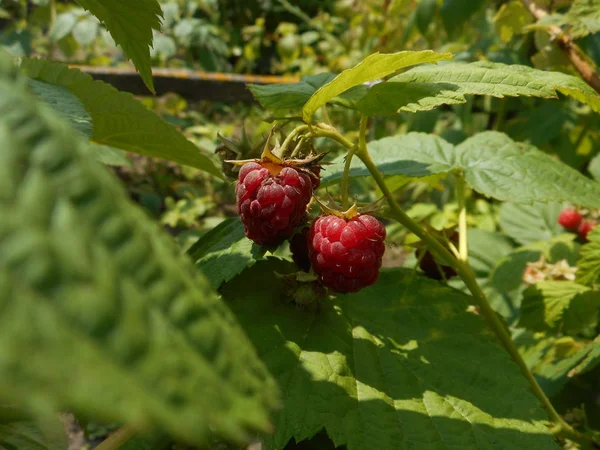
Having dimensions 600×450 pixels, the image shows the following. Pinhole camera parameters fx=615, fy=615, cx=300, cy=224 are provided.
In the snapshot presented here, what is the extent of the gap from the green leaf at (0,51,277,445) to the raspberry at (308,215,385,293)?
0.42 meters

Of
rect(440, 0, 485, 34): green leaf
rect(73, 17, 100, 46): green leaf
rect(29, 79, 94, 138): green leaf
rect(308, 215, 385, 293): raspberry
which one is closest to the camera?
rect(29, 79, 94, 138): green leaf

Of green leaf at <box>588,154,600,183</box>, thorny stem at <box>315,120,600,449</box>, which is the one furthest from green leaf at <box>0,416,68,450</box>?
green leaf at <box>588,154,600,183</box>

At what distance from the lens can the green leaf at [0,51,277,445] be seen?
0.53 feet

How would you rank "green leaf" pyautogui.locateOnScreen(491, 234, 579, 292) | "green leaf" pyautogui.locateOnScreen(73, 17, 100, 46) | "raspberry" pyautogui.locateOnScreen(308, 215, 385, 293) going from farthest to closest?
"green leaf" pyautogui.locateOnScreen(73, 17, 100, 46), "green leaf" pyautogui.locateOnScreen(491, 234, 579, 292), "raspberry" pyautogui.locateOnScreen(308, 215, 385, 293)

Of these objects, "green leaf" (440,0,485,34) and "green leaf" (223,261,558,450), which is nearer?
"green leaf" (223,261,558,450)

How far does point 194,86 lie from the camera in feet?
8.77

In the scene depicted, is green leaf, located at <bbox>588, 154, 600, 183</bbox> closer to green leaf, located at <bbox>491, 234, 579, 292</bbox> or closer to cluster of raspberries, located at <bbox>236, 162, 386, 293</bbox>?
green leaf, located at <bbox>491, 234, 579, 292</bbox>

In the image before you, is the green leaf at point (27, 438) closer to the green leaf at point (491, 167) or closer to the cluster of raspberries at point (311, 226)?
the cluster of raspberries at point (311, 226)

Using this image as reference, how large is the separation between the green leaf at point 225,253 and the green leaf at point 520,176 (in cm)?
37

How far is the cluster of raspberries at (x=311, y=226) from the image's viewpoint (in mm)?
620

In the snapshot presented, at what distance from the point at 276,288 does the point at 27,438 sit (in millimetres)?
310

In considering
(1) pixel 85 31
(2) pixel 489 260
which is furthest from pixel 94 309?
(1) pixel 85 31

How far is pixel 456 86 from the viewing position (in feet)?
2.19

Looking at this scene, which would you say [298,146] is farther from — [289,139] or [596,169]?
[596,169]
